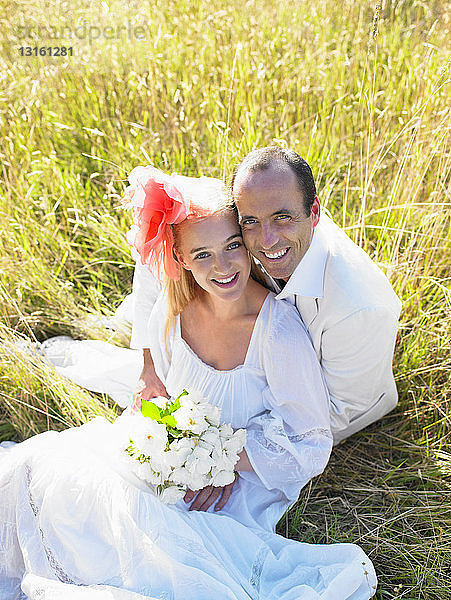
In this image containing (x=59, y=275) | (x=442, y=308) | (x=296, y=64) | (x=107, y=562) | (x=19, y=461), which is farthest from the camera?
(x=296, y=64)

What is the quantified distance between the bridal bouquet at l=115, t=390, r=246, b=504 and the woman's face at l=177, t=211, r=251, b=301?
0.38m

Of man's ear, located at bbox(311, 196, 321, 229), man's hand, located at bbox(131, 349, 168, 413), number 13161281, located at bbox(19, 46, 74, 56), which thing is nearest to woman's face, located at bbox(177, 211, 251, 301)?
man's ear, located at bbox(311, 196, 321, 229)

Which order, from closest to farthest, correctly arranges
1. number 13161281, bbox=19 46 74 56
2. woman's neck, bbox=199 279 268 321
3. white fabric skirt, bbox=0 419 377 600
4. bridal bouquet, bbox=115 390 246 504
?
white fabric skirt, bbox=0 419 377 600
bridal bouquet, bbox=115 390 246 504
woman's neck, bbox=199 279 268 321
number 13161281, bbox=19 46 74 56

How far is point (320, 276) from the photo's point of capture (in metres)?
2.26

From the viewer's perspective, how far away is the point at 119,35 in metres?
4.13

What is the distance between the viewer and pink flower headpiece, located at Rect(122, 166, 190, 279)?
7.06ft

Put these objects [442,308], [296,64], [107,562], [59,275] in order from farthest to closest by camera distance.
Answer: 1. [296,64]
2. [59,275]
3. [442,308]
4. [107,562]

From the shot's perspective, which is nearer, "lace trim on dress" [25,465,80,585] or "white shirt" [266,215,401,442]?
"lace trim on dress" [25,465,80,585]

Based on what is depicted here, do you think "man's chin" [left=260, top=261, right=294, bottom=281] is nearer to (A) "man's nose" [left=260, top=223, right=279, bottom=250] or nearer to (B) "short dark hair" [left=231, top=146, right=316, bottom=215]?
(A) "man's nose" [left=260, top=223, right=279, bottom=250]

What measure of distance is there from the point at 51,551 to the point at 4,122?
2.57 metres

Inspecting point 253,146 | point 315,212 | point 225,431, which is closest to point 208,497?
point 225,431

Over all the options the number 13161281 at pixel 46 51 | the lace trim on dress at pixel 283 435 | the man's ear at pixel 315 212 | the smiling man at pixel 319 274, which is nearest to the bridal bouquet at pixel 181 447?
the lace trim on dress at pixel 283 435

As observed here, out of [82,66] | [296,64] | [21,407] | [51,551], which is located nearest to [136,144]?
[82,66]

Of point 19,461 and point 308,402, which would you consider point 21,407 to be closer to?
point 19,461
